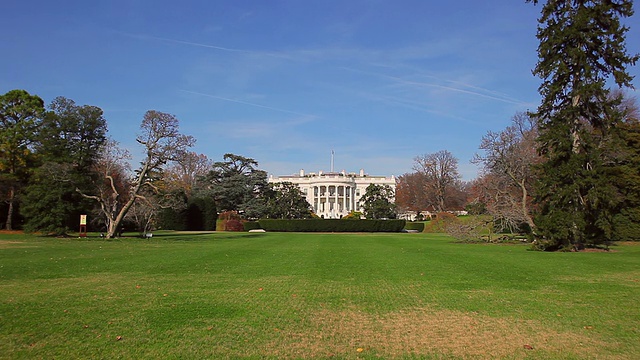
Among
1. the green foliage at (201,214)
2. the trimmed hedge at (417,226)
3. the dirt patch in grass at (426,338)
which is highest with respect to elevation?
the green foliage at (201,214)

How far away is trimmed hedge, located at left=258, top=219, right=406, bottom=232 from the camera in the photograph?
2331 inches

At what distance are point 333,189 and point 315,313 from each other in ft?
344

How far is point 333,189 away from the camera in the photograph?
113125 millimetres

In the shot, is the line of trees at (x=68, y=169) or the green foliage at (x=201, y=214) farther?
the green foliage at (x=201, y=214)

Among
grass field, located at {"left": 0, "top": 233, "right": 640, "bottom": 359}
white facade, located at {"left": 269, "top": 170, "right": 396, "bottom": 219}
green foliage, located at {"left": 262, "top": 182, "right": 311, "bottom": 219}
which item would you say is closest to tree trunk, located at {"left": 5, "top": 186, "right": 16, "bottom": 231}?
grass field, located at {"left": 0, "top": 233, "right": 640, "bottom": 359}

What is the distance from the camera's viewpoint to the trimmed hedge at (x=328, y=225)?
194 feet

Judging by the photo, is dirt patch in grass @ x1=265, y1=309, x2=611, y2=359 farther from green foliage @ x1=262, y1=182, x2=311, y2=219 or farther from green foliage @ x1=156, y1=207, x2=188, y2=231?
green foliage @ x1=262, y1=182, x2=311, y2=219

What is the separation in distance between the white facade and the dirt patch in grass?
100m

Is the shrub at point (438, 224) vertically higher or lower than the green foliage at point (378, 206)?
lower

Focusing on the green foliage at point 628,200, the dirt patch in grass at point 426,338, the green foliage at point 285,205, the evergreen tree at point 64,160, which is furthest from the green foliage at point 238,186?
the dirt patch in grass at point 426,338

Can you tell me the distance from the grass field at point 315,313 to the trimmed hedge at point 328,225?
4436 centimetres

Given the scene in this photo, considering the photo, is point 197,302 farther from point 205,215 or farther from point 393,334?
point 205,215

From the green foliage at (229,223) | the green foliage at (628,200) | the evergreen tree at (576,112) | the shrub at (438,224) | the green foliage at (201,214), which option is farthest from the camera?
the shrub at (438,224)

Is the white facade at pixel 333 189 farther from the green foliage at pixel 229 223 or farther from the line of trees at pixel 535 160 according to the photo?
the line of trees at pixel 535 160
